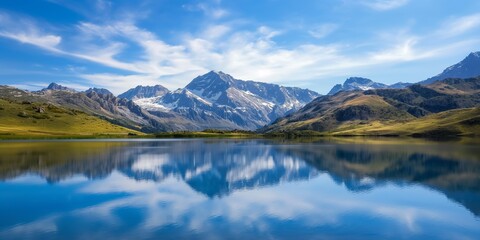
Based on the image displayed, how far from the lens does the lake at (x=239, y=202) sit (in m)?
33.0

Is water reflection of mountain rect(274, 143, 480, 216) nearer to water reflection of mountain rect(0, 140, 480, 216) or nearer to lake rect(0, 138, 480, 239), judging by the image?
water reflection of mountain rect(0, 140, 480, 216)

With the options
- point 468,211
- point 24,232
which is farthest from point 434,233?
point 24,232

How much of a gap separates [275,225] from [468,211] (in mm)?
22923

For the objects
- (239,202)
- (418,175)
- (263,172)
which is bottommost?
(263,172)

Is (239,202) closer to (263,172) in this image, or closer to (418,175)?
(263,172)

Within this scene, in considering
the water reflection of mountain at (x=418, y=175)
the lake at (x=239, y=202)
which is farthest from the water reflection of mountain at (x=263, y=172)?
the lake at (x=239, y=202)

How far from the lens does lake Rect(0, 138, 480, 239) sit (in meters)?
33.0

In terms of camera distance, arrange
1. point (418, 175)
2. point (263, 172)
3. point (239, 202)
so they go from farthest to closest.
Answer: point (263, 172) → point (418, 175) → point (239, 202)

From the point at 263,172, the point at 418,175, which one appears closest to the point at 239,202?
the point at 263,172

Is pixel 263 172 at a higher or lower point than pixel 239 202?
lower

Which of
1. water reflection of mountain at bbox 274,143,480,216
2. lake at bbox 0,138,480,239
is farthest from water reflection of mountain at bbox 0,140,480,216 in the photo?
lake at bbox 0,138,480,239

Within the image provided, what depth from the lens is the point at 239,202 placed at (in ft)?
155

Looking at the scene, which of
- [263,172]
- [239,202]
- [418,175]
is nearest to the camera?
[239,202]

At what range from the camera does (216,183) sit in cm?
6512
